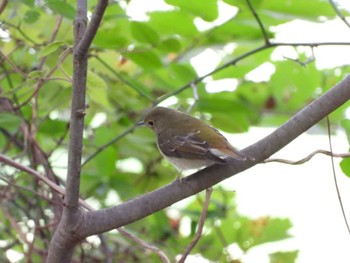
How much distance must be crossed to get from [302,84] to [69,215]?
1.67 m

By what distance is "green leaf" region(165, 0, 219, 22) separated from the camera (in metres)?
2.67

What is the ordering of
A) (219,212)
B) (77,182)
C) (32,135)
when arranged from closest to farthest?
(77,182), (32,135), (219,212)

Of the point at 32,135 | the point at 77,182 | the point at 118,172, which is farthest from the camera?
Answer: the point at 118,172

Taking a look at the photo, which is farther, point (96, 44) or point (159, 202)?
point (96, 44)

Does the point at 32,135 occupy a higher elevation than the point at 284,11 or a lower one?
lower

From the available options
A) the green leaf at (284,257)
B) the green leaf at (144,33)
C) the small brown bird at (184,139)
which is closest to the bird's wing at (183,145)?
the small brown bird at (184,139)

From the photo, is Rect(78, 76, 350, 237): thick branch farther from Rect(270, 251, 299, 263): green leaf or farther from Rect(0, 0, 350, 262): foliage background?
Rect(270, 251, 299, 263): green leaf

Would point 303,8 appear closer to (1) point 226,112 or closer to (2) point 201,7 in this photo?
(2) point 201,7

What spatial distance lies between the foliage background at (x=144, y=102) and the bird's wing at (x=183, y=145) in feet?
0.41

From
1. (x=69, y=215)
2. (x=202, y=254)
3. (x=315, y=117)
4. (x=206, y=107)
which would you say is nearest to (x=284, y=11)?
(x=206, y=107)

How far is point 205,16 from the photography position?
2789 mm

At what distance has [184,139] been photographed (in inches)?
111

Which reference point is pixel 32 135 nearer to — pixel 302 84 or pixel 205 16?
pixel 205 16

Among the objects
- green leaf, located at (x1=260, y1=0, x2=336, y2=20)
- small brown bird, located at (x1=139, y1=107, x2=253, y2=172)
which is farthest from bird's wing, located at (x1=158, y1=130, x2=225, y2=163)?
green leaf, located at (x1=260, y1=0, x2=336, y2=20)
